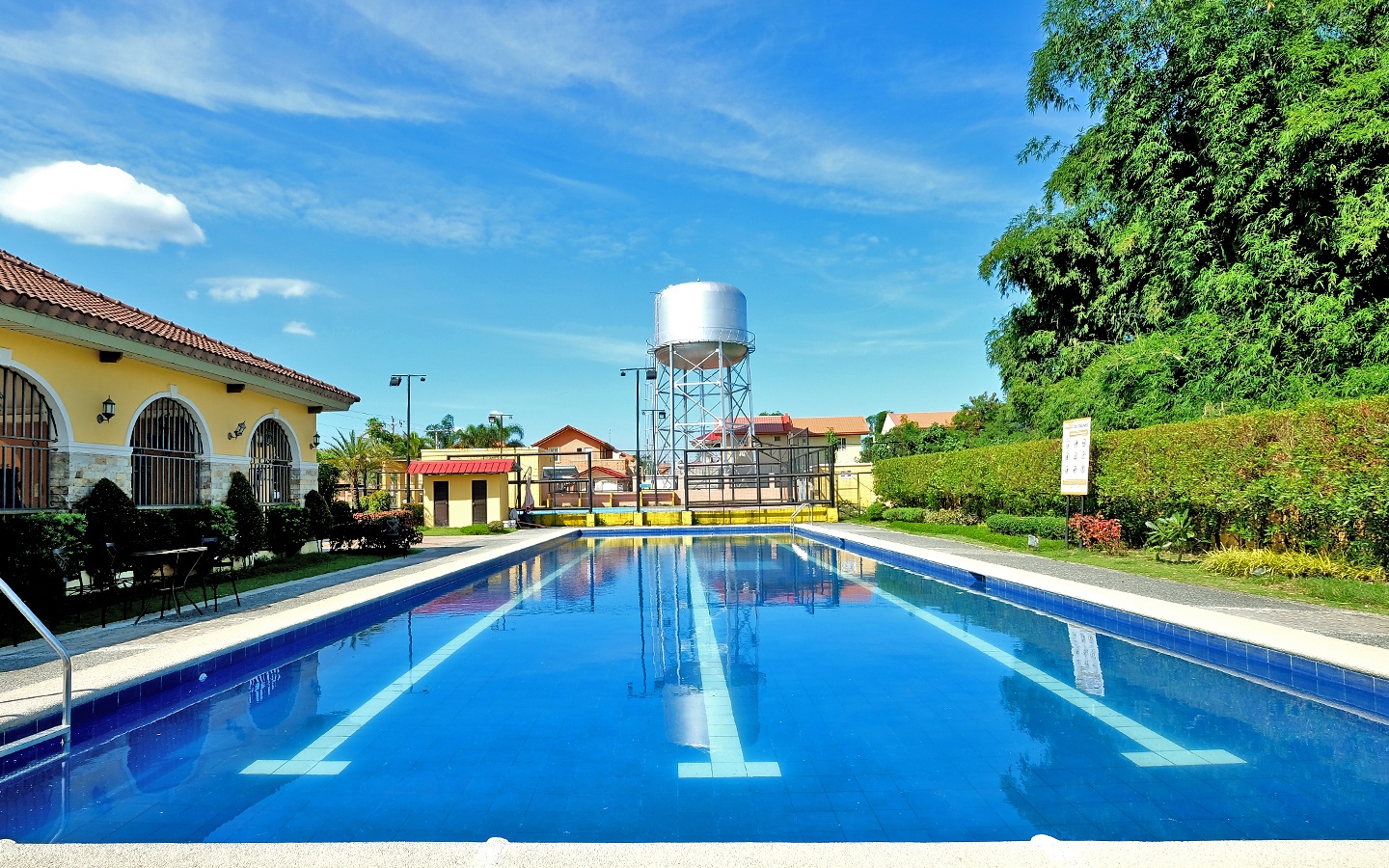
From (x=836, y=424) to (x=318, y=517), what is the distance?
71.3 m

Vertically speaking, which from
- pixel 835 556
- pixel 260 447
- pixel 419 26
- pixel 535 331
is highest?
pixel 419 26

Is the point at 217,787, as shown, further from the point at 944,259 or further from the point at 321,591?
the point at 944,259

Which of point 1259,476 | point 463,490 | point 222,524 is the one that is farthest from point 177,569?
point 463,490

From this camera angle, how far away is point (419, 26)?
42.2ft

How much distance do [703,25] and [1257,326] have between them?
39.7 ft

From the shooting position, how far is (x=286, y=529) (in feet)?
49.6

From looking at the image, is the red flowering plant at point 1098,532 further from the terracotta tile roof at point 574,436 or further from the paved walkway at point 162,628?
the terracotta tile roof at point 574,436

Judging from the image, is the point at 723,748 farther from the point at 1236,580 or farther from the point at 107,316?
the point at 107,316

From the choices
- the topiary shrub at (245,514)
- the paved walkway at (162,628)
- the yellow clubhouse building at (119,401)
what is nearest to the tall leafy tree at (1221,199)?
the paved walkway at (162,628)

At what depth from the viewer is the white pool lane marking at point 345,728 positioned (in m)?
4.50

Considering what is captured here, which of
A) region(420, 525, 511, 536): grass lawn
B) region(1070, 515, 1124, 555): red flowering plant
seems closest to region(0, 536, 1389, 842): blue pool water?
region(1070, 515, 1124, 555): red flowering plant

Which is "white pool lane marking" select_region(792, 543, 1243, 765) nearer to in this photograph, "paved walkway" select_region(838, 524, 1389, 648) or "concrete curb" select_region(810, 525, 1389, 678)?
"concrete curb" select_region(810, 525, 1389, 678)

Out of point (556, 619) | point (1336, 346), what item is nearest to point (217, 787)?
point (556, 619)

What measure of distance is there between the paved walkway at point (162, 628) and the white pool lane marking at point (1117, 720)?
6.84 meters
